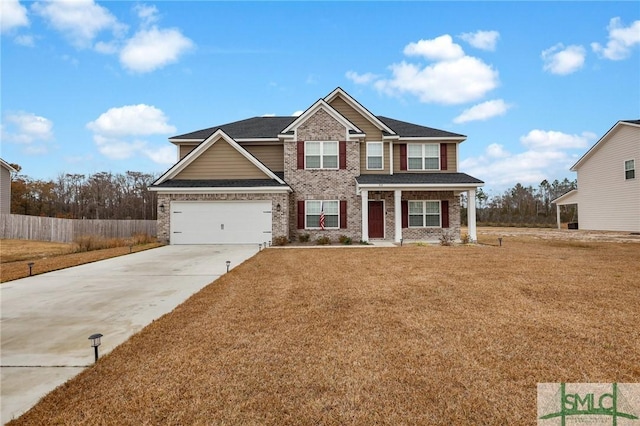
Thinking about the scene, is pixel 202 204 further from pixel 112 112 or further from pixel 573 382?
pixel 112 112

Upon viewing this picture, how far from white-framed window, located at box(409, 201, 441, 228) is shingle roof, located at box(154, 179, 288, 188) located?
737cm

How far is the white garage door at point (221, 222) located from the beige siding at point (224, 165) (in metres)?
1.61

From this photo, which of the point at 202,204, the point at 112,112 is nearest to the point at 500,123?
the point at 202,204

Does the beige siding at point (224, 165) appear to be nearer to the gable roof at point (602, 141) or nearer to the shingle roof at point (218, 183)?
the shingle roof at point (218, 183)

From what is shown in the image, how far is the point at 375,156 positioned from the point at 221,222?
30.3 ft

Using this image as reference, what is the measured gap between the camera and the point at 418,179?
60.8ft

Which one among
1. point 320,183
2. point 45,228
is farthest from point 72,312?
point 45,228

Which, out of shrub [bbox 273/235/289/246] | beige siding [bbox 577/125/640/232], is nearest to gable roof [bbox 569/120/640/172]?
beige siding [bbox 577/125/640/232]

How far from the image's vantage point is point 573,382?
325 centimetres

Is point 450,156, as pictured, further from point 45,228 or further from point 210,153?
point 45,228

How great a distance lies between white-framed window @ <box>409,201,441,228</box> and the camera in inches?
760

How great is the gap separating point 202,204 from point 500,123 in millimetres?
20792

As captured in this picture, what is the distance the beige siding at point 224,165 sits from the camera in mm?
18406

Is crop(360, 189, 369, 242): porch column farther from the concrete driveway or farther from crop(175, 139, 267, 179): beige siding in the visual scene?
the concrete driveway
